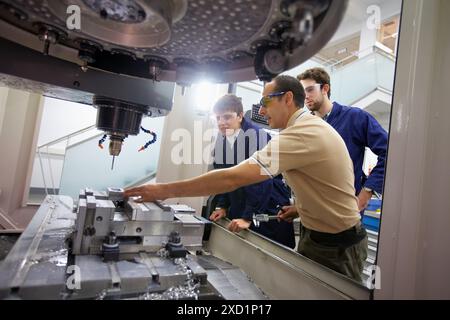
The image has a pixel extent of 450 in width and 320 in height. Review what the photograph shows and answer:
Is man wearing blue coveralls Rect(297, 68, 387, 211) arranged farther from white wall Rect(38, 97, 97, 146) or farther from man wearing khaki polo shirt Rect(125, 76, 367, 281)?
white wall Rect(38, 97, 97, 146)

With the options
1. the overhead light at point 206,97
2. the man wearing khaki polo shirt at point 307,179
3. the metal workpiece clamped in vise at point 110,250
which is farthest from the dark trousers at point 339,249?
the overhead light at point 206,97

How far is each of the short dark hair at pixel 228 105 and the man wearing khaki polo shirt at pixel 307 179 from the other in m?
0.37

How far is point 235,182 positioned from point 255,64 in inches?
18.3

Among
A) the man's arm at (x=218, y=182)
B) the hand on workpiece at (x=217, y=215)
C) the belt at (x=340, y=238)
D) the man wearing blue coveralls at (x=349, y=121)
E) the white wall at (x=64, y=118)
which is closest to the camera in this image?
the man's arm at (x=218, y=182)

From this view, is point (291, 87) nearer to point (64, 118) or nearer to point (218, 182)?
point (218, 182)

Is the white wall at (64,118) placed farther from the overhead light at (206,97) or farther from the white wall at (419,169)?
the white wall at (419,169)

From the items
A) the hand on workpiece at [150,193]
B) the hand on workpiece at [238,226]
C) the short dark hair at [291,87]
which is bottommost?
the hand on workpiece at [238,226]

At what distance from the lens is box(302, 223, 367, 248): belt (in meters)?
1.03

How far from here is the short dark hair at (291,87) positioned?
3.58 ft

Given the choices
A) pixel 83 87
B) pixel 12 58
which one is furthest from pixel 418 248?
pixel 12 58

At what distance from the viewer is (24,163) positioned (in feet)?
6.97

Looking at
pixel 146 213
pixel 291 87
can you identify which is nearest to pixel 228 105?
pixel 291 87

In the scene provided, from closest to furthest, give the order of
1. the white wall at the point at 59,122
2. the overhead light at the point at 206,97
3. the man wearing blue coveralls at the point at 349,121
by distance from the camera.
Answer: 1. the man wearing blue coveralls at the point at 349,121
2. the overhead light at the point at 206,97
3. the white wall at the point at 59,122
